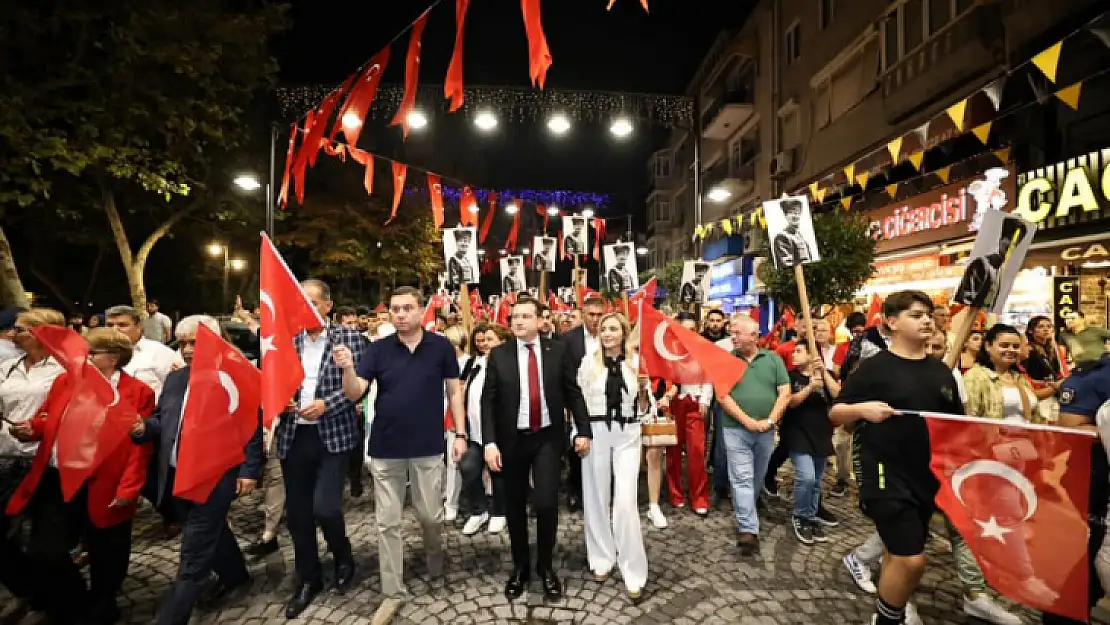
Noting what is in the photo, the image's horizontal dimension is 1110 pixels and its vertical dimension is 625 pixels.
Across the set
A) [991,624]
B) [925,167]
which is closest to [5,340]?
[991,624]

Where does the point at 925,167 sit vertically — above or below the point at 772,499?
above

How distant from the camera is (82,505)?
4020 mm

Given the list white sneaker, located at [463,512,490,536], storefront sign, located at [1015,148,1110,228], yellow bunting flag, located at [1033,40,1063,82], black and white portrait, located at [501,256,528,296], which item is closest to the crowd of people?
white sneaker, located at [463,512,490,536]

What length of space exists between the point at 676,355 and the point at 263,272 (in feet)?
11.6

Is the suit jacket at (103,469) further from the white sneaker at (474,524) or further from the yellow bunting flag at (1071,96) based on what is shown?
the yellow bunting flag at (1071,96)

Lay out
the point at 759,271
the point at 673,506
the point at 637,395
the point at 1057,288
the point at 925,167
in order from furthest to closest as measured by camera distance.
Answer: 1. the point at 759,271
2. the point at 925,167
3. the point at 1057,288
4. the point at 673,506
5. the point at 637,395

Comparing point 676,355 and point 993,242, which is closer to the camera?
point 993,242

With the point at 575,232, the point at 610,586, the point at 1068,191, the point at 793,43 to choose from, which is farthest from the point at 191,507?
the point at 793,43

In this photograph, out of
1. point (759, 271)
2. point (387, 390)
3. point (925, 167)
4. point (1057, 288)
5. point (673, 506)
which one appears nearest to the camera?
point (387, 390)

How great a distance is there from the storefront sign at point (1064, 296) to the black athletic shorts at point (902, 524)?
9421 millimetres

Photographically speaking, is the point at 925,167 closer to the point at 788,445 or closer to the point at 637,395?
the point at 788,445

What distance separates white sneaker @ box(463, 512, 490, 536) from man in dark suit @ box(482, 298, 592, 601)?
52.3 inches

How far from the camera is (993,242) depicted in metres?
3.96

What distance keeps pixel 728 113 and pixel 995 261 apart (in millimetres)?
24613
